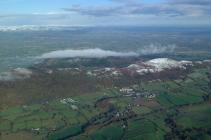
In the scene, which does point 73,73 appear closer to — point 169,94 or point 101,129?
point 169,94

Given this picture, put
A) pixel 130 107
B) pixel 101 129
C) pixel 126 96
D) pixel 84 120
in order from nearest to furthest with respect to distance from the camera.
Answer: pixel 101 129
pixel 84 120
pixel 130 107
pixel 126 96

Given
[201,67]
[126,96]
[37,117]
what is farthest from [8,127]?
[201,67]

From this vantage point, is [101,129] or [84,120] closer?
[101,129]

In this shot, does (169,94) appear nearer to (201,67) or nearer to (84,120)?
(84,120)

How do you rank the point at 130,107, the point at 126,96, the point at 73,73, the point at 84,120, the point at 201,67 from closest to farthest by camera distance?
the point at 84,120
the point at 130,107
the point at 126,96
the point at 73,73
the point at 201,67

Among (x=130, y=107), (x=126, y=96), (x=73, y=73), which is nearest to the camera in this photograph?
(x=130, y=107)

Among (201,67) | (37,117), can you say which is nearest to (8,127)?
(37,117)
